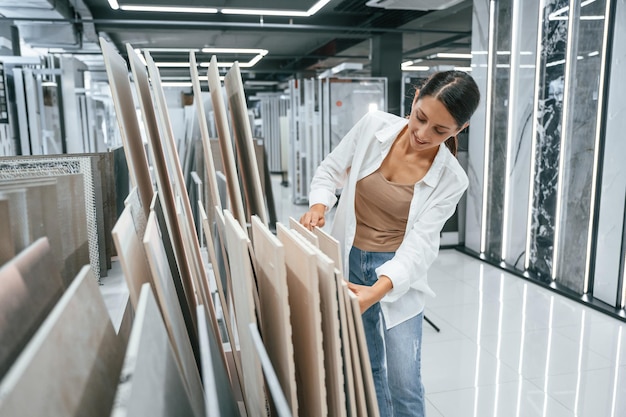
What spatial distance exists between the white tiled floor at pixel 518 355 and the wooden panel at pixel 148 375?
2177 millimetres

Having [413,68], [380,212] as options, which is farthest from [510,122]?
[413,68]

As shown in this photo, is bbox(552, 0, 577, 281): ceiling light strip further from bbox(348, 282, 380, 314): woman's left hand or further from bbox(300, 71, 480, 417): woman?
bbox(348, 282, 380, 314): woman's left hand

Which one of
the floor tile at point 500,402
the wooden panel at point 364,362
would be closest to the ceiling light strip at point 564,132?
the floor tile at point 500,402

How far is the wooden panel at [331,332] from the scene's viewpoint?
66 centimetres

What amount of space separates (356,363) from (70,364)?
380mm

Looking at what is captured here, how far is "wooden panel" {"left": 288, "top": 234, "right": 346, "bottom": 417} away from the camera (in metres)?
0.66

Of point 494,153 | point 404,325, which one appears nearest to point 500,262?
point 494,153

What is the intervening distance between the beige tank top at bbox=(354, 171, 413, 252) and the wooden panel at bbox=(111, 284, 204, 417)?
1.10 m

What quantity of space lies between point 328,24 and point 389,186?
683cm

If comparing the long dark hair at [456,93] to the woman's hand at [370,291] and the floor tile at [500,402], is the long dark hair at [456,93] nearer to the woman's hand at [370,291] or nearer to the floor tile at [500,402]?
the woman's hand at [370,291]

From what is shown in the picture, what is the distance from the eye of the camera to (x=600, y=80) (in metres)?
3.71

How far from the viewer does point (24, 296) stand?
2.07 ft

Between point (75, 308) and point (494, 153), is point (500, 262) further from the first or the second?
point (75, 308)

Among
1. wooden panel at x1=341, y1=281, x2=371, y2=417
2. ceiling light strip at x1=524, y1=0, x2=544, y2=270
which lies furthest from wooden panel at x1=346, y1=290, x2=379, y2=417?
ceiling light strip at x1=524, y1=0, x2=544, y2=270
